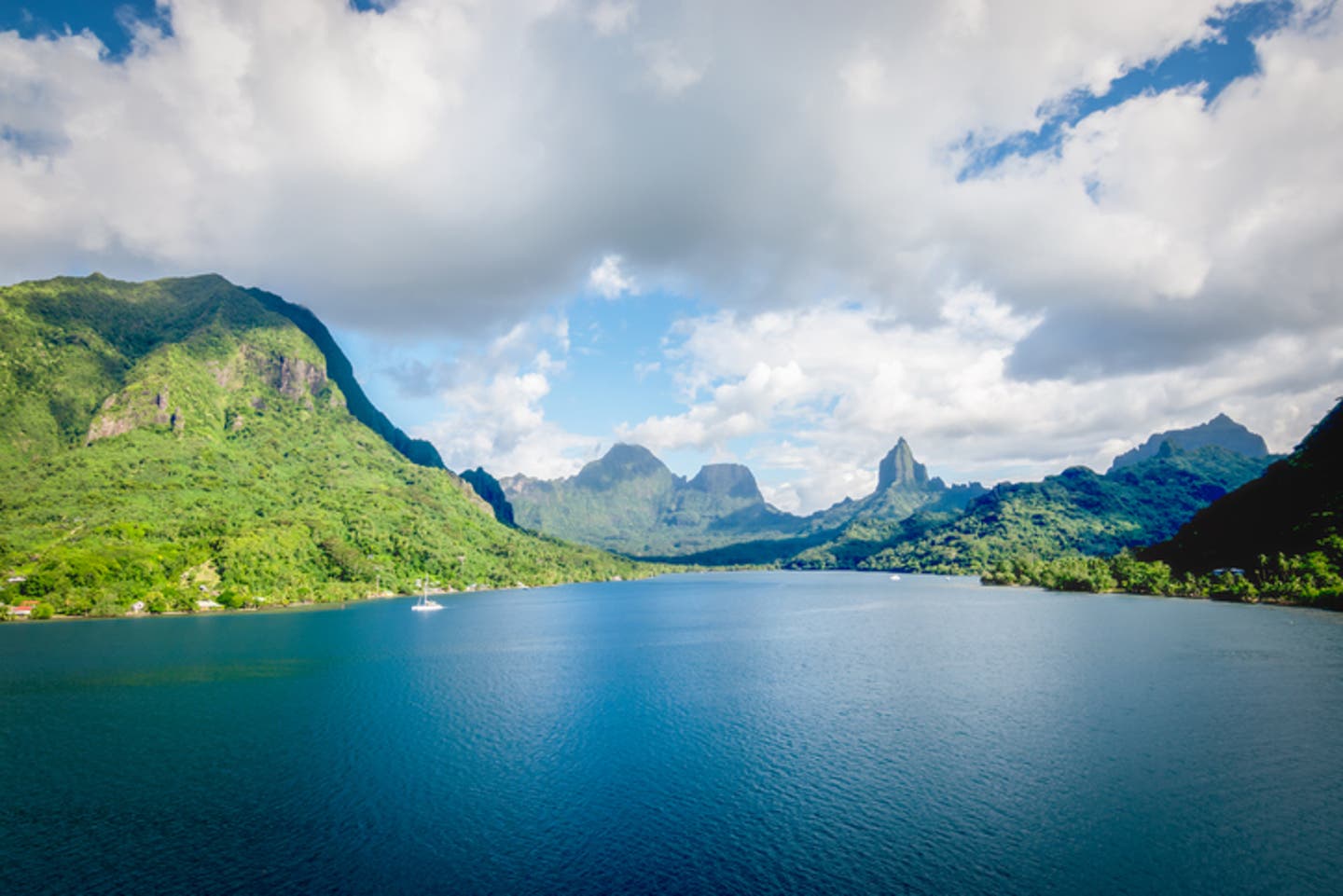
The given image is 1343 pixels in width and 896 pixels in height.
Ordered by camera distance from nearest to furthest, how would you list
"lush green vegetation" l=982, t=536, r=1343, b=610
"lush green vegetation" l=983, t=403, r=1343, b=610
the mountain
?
"lush green vegetation" l=982, t=536, r=1343, b=610, "lush green vegetation" l=983, t=403, r=1343, b=610, the mountain

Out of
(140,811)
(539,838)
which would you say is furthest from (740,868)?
(140,811)

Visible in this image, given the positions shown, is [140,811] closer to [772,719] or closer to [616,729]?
[616,729]

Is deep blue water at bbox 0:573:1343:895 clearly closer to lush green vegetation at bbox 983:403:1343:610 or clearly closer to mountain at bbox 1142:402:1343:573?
lush green vegetation at bbox 983:403:1343:610

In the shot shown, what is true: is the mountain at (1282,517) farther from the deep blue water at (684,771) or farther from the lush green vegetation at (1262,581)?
the deep blue water at (684,771)

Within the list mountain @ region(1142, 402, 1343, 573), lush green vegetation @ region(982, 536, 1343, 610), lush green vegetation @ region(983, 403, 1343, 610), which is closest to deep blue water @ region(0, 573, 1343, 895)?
lush green vegetation @ region(982, 536, 1343, 610)

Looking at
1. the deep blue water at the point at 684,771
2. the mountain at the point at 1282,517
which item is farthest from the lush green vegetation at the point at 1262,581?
the deep blue water at the point at 684,771

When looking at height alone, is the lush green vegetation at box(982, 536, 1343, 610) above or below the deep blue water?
above

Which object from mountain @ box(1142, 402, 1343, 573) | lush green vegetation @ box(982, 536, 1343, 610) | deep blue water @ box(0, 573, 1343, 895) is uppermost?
mountain @ box(1142, 402, 1343, 573)
